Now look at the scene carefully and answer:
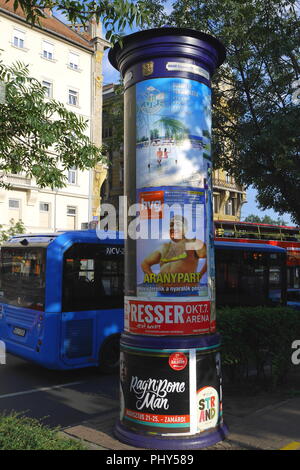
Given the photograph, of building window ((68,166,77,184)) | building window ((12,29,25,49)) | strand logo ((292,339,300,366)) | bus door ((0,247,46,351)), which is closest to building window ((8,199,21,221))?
building window ((68,166,77,184))

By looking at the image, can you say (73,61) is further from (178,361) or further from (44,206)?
(178,361)

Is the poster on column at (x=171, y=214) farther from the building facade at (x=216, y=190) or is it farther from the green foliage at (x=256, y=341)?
the building facade at (x=216, y=190)

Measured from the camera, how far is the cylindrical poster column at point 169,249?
5.35 m

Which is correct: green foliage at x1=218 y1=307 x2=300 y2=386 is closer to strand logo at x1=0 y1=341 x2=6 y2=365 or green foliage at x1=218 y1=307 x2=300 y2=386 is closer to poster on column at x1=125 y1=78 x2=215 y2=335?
poster on column at x1=125 y1=78 x2=215 y2=335

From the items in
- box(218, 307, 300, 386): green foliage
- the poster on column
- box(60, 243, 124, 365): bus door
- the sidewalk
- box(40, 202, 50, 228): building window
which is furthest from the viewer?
box(40, 202, 50, 228): building window

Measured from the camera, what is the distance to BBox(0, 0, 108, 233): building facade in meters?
31.3

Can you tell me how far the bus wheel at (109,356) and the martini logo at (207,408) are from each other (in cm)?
469

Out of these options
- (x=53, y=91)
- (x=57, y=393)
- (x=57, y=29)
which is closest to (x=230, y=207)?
(x=53, y=91)

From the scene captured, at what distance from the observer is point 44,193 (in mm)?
32844

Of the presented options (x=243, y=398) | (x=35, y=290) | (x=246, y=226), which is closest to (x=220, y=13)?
(x=35, y=290)

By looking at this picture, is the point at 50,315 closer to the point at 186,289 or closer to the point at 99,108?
the point at 186,289

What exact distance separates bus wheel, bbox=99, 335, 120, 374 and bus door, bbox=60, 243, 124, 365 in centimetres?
13

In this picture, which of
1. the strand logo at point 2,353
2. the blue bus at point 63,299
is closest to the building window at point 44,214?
the strand logo at point 2,353

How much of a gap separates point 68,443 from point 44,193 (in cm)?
2972
